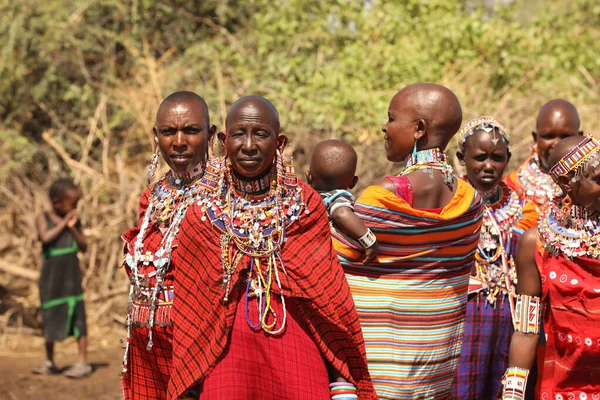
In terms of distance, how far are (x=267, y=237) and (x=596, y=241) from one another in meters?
1.41

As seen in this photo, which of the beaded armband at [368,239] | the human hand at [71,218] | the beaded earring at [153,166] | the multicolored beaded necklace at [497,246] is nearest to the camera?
the beaded armband at [368,239]

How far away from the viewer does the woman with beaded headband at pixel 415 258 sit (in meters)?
3.76

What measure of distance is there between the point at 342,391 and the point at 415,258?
702 mm

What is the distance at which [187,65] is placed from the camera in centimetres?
1166

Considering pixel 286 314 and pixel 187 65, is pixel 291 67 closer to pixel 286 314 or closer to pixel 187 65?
pixel 187 65

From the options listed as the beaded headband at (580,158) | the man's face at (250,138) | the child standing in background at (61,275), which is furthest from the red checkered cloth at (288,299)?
the child standing in background at (61,275)

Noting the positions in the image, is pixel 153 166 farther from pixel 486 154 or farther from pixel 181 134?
pixel 486 154

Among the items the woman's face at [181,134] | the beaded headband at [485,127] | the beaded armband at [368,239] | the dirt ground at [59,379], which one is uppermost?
the beaded headband at [485,127]

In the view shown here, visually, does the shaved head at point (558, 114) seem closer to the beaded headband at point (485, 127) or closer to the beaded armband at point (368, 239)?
the beaded headband at point (485, 127)

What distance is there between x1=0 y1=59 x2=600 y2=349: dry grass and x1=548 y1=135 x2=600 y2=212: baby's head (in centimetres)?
510

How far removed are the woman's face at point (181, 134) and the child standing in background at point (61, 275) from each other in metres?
3.85

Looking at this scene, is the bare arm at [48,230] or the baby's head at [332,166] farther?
the bare arm at [48,230]

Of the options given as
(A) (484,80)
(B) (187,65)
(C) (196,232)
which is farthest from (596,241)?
(B) (187,65)

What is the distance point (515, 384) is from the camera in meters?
3.77
